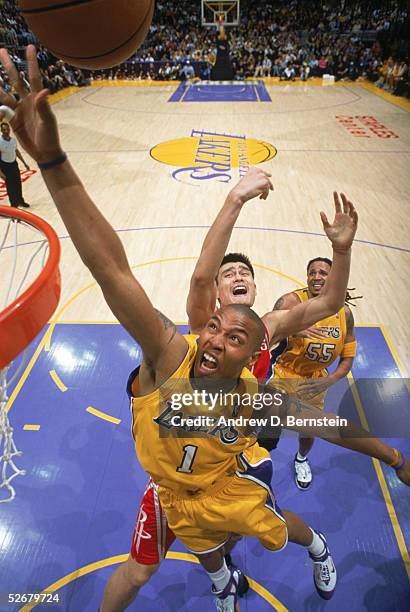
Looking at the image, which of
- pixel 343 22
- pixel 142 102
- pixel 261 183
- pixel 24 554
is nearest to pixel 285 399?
pixel 261 183

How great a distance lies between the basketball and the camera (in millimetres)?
2250

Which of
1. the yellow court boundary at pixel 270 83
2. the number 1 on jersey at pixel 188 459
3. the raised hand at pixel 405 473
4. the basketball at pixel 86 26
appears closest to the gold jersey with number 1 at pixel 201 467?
the number 1 on jersey at pixel 188 459

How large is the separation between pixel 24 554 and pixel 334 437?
6.97ft

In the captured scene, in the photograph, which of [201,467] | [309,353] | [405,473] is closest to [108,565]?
[201,467]

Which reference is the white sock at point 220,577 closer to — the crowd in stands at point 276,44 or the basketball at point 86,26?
the basketball at point 86,26

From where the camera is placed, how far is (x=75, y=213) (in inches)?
52.3

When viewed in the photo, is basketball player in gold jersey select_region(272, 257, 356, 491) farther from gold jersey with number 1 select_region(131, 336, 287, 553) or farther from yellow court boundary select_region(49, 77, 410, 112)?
yellow court boundary select_region(49, 77, 410, 112)

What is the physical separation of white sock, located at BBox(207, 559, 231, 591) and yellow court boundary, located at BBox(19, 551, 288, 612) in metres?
0.52

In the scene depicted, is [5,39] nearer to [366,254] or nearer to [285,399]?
[366,254]

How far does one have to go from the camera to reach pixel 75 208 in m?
1.33

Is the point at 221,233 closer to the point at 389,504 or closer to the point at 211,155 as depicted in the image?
the point at 389,504

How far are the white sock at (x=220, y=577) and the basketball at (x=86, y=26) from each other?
284cm

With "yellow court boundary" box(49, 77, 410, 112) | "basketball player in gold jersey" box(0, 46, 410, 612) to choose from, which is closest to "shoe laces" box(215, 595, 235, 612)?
"basketball player in gold jersey" box(0, 46, 410, 612)

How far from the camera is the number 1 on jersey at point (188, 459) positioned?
6.05 ft
